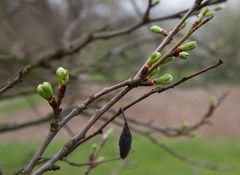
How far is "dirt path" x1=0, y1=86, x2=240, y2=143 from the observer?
578 inches

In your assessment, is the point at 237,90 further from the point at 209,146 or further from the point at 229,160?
the point at 229,160

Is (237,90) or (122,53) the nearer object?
(122,53)

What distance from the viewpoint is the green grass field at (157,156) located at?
10190 mm

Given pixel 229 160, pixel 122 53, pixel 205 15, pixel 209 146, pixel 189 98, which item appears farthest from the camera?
pixel 189 98

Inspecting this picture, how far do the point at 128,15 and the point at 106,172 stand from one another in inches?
115

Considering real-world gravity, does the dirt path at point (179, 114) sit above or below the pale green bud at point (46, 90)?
below

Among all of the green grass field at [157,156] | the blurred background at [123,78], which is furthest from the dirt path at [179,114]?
the green grass field at [157,156]

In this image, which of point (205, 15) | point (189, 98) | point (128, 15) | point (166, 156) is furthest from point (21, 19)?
point (189, 98)

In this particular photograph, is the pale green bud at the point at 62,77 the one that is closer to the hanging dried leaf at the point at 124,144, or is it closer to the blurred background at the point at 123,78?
the hanging dried leaf at the point at 124,144

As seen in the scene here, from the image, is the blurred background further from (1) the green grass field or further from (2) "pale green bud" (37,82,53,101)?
(2) "pale green bud" (37,82,53,101)

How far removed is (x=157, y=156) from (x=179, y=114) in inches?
175

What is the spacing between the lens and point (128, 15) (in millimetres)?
9984

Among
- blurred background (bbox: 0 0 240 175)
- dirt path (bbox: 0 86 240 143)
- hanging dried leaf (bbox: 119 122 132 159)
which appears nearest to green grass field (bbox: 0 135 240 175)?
blurred background (bbox: 0 0 240 175)

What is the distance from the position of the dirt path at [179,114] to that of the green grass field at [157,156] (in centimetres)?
93
